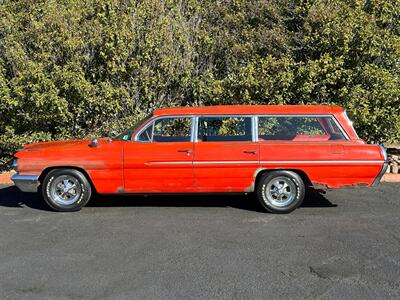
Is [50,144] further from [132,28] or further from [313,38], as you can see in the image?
[313,38]

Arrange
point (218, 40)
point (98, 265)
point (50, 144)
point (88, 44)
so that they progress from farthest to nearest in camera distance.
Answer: point (218, 40), point (88, 44), point (50, 144), point (98, 265)

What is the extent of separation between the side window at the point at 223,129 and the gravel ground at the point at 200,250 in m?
1.06

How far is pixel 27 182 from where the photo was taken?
6.80 meters

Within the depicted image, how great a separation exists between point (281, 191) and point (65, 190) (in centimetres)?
313

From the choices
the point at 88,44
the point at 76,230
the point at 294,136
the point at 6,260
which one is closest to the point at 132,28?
the point at 88,44

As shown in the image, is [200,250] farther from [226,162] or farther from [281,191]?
[281,191]

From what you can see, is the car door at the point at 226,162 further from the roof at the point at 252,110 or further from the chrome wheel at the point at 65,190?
the chrome wheel at the point at 65,190

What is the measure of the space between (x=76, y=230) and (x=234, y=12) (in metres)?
6.42

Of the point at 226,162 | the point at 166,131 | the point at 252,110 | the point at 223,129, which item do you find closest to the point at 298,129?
the point at 252,110

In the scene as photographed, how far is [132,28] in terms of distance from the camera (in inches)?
376

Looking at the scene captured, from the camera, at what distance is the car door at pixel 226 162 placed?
21.9 ft

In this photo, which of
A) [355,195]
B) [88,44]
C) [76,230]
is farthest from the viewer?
[88,44]

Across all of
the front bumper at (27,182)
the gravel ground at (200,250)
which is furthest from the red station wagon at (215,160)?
the gravel ground at (200,250)

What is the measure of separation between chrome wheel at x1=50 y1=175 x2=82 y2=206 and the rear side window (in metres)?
2.77
